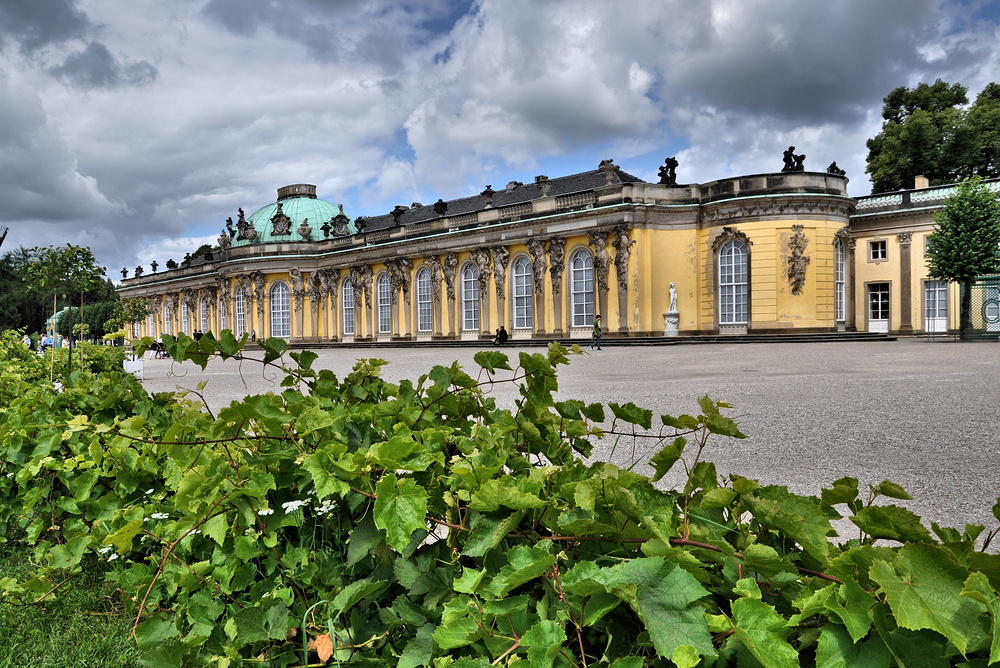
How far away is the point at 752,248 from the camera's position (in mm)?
29234

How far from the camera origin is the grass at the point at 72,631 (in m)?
2.22

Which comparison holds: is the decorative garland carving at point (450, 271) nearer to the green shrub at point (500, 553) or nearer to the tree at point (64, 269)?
the tree at point (64, 269)

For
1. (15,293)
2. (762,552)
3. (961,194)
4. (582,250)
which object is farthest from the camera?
(15,293)

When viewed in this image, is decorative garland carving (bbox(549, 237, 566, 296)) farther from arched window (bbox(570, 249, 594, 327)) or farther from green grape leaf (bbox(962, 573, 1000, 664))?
green grape leaf (bbox(962, 573, 1000, 664))

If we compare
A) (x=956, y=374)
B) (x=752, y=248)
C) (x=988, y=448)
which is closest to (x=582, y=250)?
(x=752, y=248)

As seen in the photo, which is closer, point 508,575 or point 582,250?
point 508,575

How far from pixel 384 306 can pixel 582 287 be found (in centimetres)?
1434

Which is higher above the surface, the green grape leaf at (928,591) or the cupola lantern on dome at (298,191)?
the cupola lantern on dome at (298,191)

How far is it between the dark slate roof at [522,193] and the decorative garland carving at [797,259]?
7340 millimetres

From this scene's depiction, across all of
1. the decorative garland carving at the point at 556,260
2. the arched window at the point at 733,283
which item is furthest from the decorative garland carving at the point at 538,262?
the arched window at the point at 733,283

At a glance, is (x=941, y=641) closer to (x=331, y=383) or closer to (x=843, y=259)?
(x=331, y=383)

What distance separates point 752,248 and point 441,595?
99.6 ft

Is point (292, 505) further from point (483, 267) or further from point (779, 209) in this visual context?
point (483, 267)

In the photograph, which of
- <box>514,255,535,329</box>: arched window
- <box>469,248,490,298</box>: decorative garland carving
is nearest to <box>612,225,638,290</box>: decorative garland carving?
<box>514,255,535,329</box>: arched window
